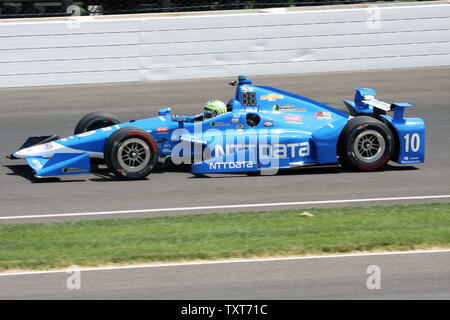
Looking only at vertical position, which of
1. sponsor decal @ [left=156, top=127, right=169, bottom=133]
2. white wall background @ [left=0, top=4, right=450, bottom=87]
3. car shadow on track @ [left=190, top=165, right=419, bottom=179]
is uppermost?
white wall background @ [left=0, top=4, right=450, bottom=87]

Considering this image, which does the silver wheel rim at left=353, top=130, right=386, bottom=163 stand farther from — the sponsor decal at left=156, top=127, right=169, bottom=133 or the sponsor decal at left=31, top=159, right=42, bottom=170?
the sponsor decal at left=31, top=159, right=42, bottom=170

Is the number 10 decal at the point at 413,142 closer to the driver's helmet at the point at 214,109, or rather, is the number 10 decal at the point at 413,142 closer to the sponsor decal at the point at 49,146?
the driver's helmet at the point at 214,109

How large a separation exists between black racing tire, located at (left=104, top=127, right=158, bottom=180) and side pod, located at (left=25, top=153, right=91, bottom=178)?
312 mm

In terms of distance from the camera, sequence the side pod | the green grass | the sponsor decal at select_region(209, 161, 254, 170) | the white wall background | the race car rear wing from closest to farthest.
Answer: the green grass, the side pod, the sponsor decal at select_region(209, 161, 254, 170), the race car rear wing, the white wall background

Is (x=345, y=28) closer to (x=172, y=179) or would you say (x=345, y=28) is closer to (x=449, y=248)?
(x=172, y=179)

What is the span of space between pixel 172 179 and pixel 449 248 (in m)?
4.51

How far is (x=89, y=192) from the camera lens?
1001cm

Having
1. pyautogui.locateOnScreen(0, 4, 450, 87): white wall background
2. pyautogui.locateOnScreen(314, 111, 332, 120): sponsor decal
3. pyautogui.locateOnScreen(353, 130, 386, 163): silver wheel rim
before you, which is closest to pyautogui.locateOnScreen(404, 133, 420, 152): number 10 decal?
pyautogui.locateOnScreen(353, 130, 386, 163): silver wheel rim

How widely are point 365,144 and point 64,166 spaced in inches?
171

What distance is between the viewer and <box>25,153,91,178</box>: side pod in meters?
10.2

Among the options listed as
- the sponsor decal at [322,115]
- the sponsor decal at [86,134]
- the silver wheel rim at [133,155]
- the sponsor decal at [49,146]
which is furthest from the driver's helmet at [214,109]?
the sponsor decal at [49,146]

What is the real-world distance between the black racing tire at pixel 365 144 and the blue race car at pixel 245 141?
15mm

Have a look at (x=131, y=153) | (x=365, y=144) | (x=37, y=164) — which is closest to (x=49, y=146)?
(x=37, y=164)

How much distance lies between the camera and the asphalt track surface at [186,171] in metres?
9.69
